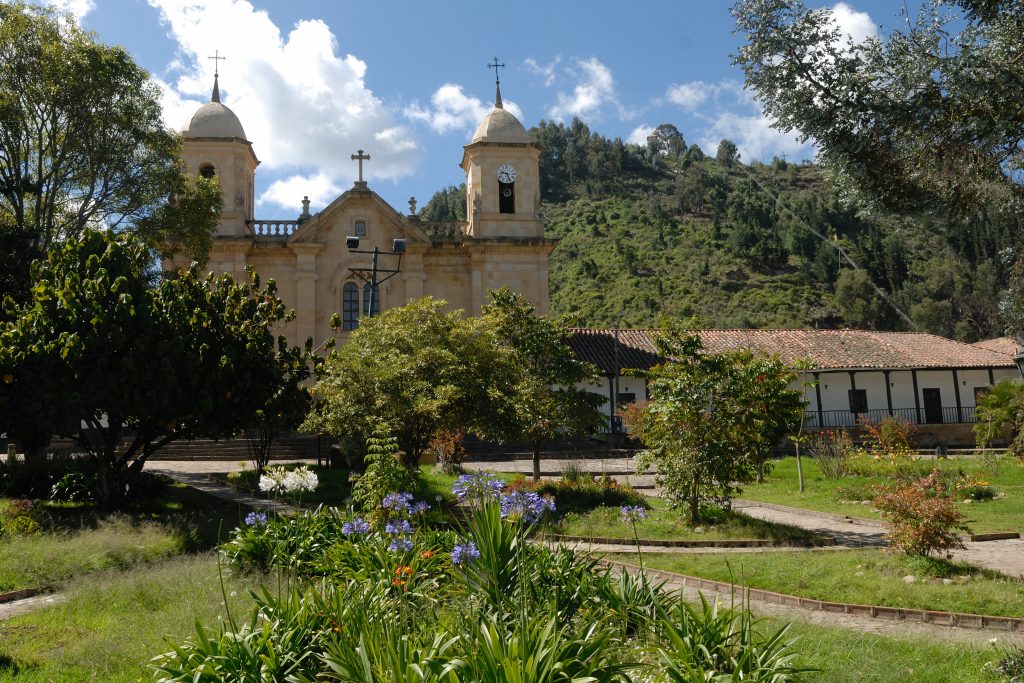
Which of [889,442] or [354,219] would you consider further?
[354,219]

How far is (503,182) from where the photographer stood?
34250mm

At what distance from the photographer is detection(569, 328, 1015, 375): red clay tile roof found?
1201 inches

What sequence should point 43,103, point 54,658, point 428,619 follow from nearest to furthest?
point 428,619 < point 54,658 < point 43,103

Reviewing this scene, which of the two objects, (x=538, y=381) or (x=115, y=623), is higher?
(x=538, y=381)

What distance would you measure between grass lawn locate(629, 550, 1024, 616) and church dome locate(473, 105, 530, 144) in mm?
26549

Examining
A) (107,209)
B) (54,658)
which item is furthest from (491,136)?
(54,658)

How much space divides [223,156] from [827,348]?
84.8 feet

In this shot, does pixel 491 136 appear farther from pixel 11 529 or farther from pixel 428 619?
pixel 428 619

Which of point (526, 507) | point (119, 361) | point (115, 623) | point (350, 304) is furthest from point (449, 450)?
point (526, 507)

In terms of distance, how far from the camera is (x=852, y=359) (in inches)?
1223

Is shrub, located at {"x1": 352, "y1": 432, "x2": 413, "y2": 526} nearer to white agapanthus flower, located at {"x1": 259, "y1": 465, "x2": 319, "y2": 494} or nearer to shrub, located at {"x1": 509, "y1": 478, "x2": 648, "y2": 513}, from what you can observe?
white agapanthus flower, located at {"x1": 259, "y1": 465, "x2": 319, "y2": 494}

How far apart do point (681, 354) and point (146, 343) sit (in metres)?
8.79

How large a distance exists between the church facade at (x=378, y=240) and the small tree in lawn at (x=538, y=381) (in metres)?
14.0

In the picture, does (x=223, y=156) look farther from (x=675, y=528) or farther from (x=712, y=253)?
(x=712, y=253)
